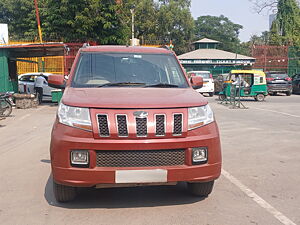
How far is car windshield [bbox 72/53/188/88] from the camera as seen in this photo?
4.63 m

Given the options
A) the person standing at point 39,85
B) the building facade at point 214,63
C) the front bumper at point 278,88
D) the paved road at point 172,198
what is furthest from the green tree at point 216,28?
the paved road at point 172,198

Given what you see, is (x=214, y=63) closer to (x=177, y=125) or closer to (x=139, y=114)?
(x=177, y=125)

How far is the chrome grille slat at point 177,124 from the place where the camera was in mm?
3617

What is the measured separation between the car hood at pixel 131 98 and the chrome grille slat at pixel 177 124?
108 mm

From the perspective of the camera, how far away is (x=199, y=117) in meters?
3.82

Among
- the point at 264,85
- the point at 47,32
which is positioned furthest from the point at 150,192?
the point at 47,32

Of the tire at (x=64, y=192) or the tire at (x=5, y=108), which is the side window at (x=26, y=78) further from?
the tire at (x=64, y=192)

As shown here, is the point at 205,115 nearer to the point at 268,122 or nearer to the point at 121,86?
the point at 121,86

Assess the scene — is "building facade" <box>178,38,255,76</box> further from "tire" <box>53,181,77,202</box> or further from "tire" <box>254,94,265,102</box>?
"tire" <box>53,181,77,202</box>

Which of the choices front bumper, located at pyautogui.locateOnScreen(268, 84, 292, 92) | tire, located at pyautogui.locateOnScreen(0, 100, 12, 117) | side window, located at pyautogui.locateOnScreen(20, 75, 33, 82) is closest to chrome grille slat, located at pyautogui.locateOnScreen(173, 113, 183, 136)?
tire, located at pyautogui.locateOnScreen(0, 100, 12, 117)

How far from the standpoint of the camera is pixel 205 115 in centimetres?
388

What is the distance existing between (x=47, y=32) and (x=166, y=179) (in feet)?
80.9

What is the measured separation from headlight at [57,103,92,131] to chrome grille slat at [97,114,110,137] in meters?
0.10

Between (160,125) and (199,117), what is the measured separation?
0.49 metres
